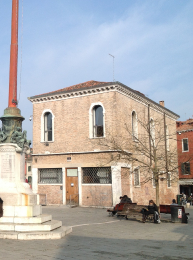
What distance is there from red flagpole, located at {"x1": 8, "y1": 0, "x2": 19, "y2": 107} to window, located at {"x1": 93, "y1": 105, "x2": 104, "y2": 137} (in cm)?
1157

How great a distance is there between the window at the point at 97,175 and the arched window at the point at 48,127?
4036 mm

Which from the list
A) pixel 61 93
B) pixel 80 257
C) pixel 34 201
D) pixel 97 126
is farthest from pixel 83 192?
pixel 80 257

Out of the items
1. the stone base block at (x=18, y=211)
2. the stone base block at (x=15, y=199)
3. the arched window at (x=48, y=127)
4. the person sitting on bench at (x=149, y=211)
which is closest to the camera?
the stone base block at (x=18, y=211)

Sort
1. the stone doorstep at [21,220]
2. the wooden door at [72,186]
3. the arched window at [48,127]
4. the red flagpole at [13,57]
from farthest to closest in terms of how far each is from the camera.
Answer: the arched window at [48,127], the wooden door at [72,186], the red flagpole at [13,57], the stone doorstep at [21,220]

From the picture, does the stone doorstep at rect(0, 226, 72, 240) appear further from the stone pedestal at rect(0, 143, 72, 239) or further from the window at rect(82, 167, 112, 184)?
the window at rect(82, 167, 112, 184)

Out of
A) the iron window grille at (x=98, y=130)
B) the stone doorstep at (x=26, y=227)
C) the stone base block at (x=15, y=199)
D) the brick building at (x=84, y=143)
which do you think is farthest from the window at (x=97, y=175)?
the stone doorstep at (x=26, y=227)

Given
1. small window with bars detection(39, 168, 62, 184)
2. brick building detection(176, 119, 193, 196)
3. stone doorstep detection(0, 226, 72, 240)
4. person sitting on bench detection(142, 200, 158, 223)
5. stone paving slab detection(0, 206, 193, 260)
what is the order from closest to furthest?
stone paving slab detection(0, 206, 193, 260)
stone doorstep detection(0, 226, 72, 240)
person sitting on bench detection(142, 200, 158, 223)
small window with bars detection(39, 168, 62, 184)
brick building detection(176, 119, 193, 196)

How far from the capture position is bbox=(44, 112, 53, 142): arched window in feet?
82.1

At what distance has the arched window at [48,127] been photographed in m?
25.0

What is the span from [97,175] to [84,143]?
2455mm

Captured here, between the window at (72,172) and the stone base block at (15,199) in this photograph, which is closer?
the stone base block at (15,199)

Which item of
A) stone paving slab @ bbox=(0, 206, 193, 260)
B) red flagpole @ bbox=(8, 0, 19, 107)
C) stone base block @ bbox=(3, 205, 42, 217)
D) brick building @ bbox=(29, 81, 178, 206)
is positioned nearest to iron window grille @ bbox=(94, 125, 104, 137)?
brick building @ bbox=(29, 81, 178, 206)

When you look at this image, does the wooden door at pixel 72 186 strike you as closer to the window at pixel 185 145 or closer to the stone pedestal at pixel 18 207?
the stone pedestal at pixel 18 207

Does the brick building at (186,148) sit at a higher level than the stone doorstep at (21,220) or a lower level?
higher
